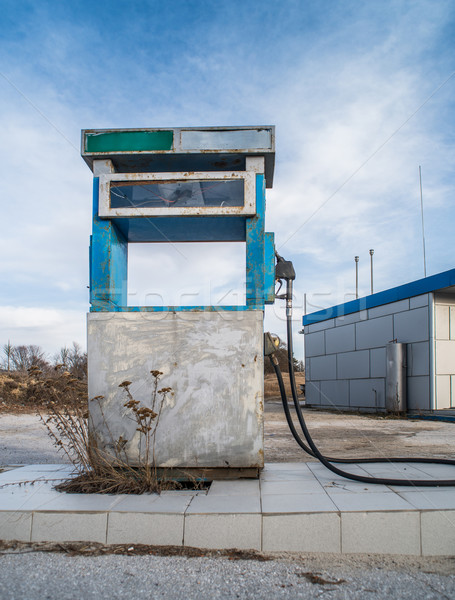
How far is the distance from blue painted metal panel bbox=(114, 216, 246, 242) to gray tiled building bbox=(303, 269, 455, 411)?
26.6ft

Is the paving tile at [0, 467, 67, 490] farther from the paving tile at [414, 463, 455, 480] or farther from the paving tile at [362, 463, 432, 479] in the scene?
the paving tile at [414, 463, 455, 480]

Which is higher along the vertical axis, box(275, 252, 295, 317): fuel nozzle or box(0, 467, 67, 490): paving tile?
box(275, 252, 295, 317): fuel nozzle

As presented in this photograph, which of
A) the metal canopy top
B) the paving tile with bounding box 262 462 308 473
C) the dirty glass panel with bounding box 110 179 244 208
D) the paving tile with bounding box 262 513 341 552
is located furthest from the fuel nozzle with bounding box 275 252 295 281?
the paving tile with bounding box 262 513 341 552

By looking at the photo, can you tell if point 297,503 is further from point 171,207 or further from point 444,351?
point 444,351

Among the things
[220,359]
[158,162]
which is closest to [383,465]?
[220,359]

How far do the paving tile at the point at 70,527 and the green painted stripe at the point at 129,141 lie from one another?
2.87m

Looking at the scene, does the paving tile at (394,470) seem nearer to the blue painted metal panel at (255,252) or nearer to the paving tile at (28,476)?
the blue painted metal panel at (255,252)

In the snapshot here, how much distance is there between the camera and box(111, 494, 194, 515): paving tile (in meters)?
2.94

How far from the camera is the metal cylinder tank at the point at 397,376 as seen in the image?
1263cm

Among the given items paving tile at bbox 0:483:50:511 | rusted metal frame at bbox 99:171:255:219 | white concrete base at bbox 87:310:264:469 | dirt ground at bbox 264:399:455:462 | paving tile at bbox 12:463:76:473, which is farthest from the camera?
dirt ground at bbox 264:399:455:462

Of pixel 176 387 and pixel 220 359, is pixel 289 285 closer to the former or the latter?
pixel 220 359

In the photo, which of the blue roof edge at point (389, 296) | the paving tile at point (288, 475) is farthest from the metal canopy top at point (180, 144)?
the blue roof edge at point (389, 296)

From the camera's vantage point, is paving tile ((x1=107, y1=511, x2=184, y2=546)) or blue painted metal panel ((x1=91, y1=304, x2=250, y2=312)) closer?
paving tile ((x1=107, y1=511, x2=184, y2=546))

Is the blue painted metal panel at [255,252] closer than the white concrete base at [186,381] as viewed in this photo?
No
